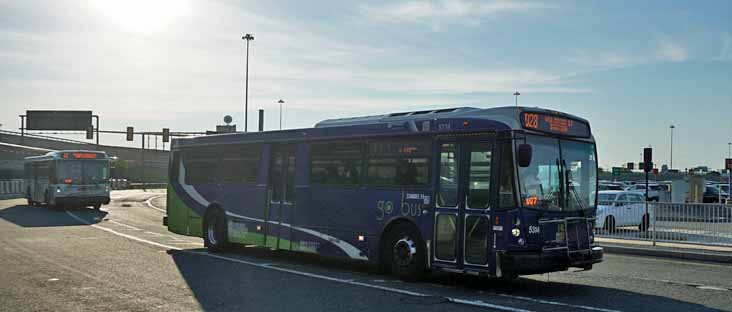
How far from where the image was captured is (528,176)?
447 inches

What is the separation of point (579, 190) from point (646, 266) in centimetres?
454

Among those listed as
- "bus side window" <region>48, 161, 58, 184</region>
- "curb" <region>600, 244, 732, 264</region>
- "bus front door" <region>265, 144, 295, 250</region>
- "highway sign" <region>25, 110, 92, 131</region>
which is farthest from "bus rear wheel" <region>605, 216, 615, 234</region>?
"highway sign" <region>25, 110, 92, 131</region>

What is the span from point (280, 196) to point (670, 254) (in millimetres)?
9399

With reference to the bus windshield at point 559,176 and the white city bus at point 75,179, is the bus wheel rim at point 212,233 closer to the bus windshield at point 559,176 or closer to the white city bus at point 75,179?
the bus windshield at point 559,176

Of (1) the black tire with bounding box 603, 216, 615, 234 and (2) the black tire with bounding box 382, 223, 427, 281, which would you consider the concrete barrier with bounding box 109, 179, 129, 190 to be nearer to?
(1) the black tire with bounding box 603, 216, 615, 234

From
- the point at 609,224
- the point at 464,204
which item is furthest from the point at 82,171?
the point at 464,204

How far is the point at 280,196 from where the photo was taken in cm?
1566

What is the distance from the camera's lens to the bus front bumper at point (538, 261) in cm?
1103

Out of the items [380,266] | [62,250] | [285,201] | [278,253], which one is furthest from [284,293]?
[62,250]

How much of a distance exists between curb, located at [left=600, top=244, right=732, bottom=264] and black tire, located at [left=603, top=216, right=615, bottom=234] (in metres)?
1.11

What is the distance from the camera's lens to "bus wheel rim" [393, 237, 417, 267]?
1255 cm

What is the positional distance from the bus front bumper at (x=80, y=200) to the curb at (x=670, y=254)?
78.2 ft

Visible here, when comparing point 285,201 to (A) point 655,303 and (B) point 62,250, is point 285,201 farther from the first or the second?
(A) point 655,303

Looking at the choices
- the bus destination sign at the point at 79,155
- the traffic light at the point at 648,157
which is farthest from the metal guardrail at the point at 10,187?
the traffic light at the point at 648,157
